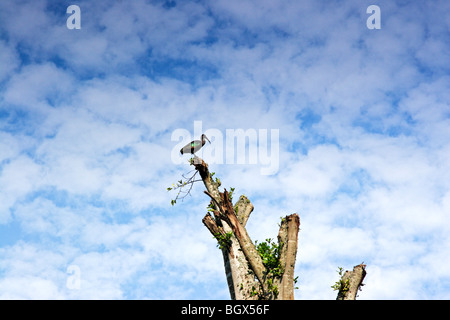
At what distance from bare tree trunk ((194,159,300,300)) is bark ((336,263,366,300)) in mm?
1592

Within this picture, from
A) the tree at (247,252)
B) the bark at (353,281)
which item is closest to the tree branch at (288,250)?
the tree at (247,252)

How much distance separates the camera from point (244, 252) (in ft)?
40.9

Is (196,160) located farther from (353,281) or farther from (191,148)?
(353,281)

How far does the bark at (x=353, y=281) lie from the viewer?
11.5m

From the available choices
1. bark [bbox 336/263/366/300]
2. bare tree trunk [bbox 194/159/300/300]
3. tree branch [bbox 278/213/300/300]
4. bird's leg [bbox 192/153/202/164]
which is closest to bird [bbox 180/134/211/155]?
bird's leg [bbox 192/153/202/164]

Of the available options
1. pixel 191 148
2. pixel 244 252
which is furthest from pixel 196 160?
pixel 244 252

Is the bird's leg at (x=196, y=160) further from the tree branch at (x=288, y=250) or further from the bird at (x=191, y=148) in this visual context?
the tree branch at (x=288, y=250)

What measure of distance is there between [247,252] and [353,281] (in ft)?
11.2

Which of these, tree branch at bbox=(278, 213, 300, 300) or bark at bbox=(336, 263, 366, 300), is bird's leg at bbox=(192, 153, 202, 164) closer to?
tree branch at bbox=(278, 213, 300, 300)

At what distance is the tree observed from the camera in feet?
38.4
